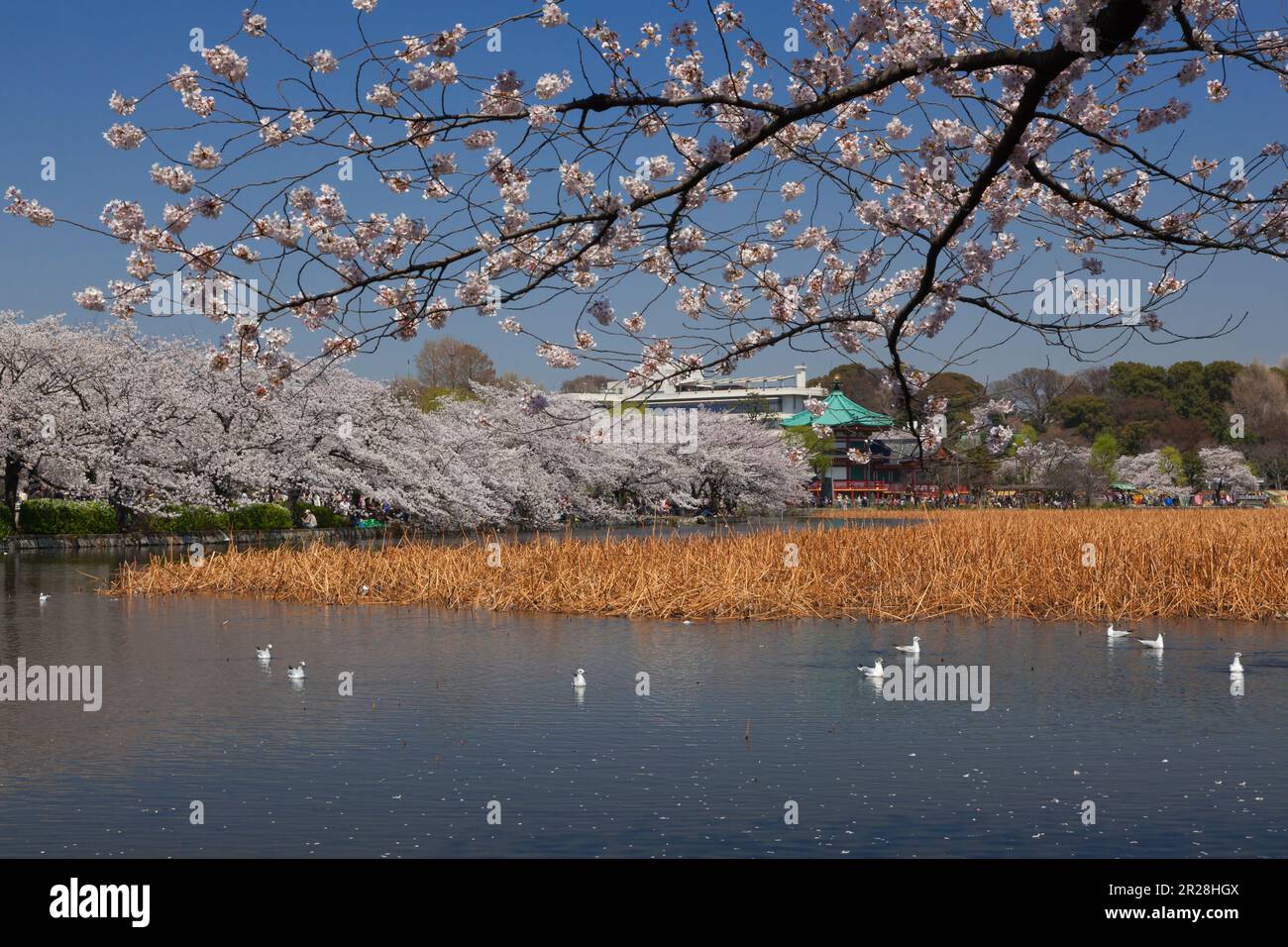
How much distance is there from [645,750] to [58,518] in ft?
112

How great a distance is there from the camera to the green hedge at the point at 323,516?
4578 centimetres

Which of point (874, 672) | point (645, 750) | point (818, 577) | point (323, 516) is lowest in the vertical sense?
point (645, 750)

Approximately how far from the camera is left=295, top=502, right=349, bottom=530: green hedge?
4578cm

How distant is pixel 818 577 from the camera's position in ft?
66.8

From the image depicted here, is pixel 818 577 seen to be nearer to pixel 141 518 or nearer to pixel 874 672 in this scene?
pixel 874 672

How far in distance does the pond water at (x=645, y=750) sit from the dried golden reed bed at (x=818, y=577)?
219cm

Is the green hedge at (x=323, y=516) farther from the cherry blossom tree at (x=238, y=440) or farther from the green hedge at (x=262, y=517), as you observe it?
the green hedge at (x=262, y=517)

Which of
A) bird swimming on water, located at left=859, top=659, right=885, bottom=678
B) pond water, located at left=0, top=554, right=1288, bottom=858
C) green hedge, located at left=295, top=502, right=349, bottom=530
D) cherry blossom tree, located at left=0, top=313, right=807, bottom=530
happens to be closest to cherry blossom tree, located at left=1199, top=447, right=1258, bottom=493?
cherry blossom tree, located at left=0, top=313, right=807, bottom=530

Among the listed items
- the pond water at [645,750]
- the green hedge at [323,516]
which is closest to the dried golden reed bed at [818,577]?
the pond water at [645,750]

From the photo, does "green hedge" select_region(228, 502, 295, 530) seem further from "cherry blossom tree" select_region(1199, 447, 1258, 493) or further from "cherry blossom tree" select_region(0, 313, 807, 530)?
"cherry blossom tree" select_region(1199, 447, 1258, 493)

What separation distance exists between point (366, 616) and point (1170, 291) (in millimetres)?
14843

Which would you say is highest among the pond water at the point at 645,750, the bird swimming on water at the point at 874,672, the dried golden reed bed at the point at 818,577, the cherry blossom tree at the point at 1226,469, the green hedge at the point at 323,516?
the cherry blossom tree at the point at 1226,469

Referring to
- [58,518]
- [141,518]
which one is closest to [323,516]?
[141,518]
